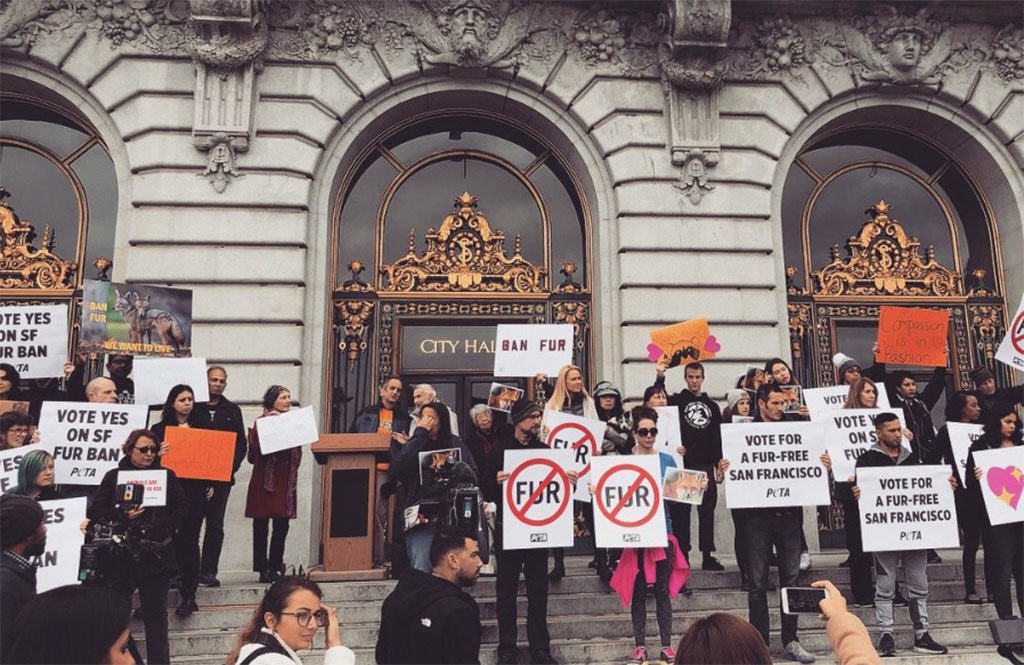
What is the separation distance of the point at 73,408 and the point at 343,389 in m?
5.01

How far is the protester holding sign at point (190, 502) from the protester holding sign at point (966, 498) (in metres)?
7.75

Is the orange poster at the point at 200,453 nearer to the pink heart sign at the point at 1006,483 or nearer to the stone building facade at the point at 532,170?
the stone building facade at the point at 532,170

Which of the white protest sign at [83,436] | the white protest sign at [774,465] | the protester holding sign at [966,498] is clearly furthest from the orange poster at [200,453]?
the protester holding sign at [966,498]

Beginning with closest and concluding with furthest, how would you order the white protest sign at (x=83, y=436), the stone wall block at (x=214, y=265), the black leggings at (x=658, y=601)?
the black leggings at (x=658, y=601) → the white protest sign at (x=83, y=436) → the stone wall block at (x=214, y=265)

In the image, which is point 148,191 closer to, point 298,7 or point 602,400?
point 298,7

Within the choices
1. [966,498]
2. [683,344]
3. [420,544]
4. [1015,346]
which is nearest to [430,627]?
[420,544]

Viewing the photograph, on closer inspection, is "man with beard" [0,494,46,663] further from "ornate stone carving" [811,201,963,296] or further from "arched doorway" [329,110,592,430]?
"ornate stone carving" [811,201,963,296]

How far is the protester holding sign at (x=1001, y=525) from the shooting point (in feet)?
25.5

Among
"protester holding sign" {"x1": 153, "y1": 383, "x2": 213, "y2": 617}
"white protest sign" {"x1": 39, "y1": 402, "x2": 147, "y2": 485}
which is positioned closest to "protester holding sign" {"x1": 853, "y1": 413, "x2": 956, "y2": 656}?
"protester holding sign" {"x1": 153, "y1": 383, "x2": 213, "y2": 617}

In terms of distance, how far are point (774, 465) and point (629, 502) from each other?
1609 millimetres

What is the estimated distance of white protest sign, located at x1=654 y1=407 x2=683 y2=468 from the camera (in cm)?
912

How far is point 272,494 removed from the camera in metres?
9.19

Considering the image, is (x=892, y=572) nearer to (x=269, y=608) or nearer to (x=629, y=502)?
(x=629, y=502)

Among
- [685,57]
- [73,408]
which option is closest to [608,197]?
[685,57]
